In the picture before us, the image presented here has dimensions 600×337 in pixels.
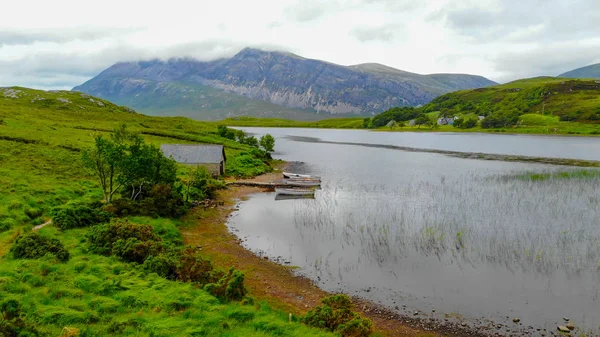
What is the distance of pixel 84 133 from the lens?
84.7m

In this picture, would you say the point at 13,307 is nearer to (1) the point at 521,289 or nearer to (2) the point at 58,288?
(2) the point at 58,288

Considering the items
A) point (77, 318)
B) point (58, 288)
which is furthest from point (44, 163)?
point (77, 318)

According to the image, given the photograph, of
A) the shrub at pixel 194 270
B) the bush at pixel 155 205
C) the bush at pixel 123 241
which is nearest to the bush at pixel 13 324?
Answer: the shrub at pixel 194 270

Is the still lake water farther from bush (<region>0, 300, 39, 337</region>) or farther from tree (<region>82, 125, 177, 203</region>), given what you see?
bush (<region>0, 300, 39, 337</region>)

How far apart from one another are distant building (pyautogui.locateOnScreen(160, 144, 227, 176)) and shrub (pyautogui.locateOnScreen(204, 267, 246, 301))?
4763cm

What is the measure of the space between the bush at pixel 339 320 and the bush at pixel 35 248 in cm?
1613

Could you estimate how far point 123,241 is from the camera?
2638cm

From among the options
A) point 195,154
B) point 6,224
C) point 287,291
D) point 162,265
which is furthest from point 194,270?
point 195,154

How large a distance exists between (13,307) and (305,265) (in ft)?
65.6

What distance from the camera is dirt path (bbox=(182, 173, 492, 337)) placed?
20969mm

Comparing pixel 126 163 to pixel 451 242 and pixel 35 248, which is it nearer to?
pixel 35 248

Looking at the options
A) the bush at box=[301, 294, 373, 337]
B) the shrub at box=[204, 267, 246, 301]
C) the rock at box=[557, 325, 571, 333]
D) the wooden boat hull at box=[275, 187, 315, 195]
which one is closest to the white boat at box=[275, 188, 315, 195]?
the wooden boat hull at box=[275, 187, 315, 195]

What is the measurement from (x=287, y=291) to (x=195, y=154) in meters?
49.4

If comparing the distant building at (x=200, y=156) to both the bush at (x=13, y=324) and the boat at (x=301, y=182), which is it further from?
the bush at (x=13, y=324)
